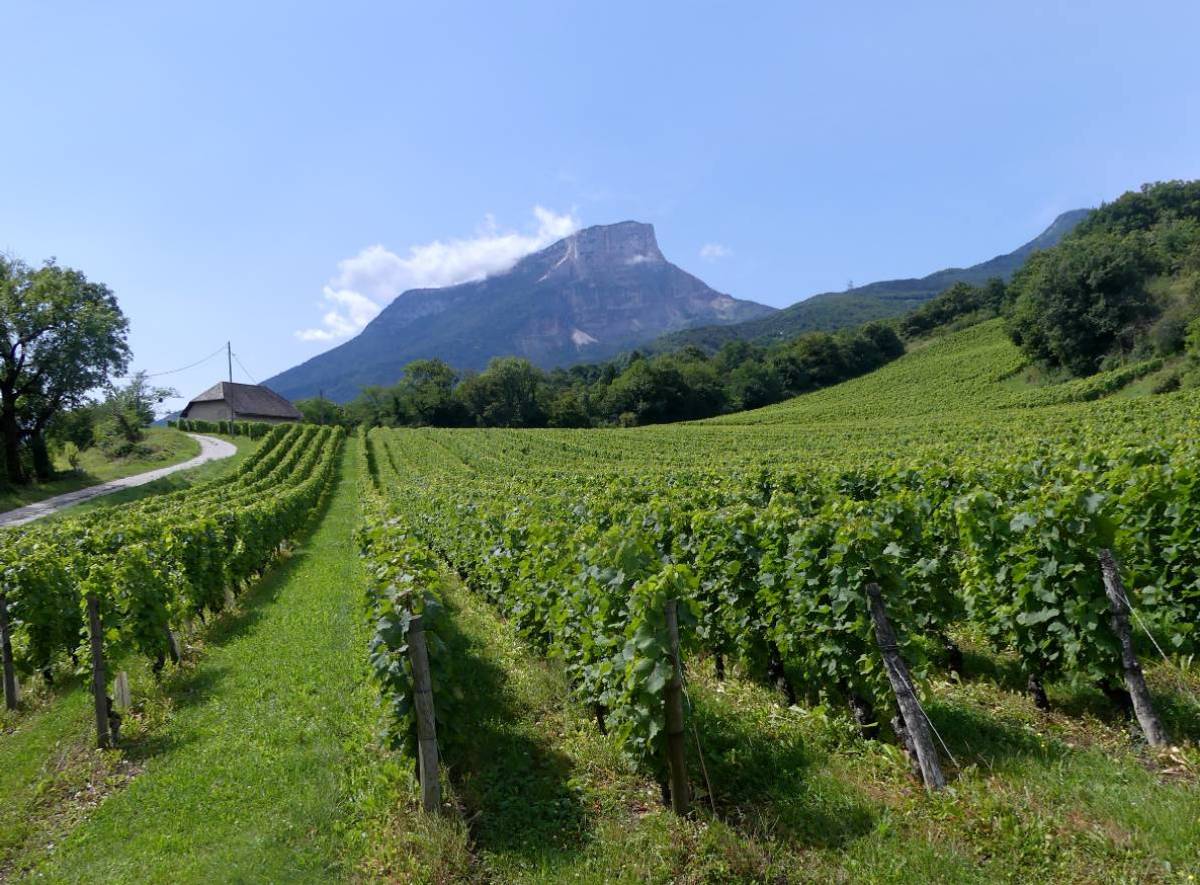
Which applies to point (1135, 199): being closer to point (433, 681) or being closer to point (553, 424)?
point (553, 424)

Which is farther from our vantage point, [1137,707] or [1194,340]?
[1194,340]

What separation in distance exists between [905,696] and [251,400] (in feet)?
329

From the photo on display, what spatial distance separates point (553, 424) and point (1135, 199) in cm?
8829

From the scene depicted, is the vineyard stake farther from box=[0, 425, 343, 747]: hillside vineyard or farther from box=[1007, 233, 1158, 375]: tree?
box=[1007, 233, 1158, 375]: tree

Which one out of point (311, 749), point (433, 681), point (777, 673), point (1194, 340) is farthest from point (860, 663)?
point (1194, 340)

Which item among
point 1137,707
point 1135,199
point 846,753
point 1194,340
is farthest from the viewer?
point 1135,199

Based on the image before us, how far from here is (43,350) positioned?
35812mm

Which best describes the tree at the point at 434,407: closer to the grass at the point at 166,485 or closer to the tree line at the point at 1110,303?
the grass at the point at 166,485

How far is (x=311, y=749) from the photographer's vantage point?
6.70 m

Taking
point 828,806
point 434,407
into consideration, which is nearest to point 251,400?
→ point 434,407

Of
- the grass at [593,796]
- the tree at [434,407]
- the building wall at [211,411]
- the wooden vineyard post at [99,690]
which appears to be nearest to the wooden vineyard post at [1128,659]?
the grass at [593,796]

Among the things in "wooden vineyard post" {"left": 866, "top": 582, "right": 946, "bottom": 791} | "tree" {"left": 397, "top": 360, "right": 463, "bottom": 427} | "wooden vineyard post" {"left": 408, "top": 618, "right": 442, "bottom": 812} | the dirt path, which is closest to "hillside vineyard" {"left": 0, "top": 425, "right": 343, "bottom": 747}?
"wooden vineyard post" {"left": 408, "top": 618, "right": 442, "bottom": 812}

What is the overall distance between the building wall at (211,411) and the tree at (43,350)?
53185mm

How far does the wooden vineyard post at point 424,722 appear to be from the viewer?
5.12 metres
